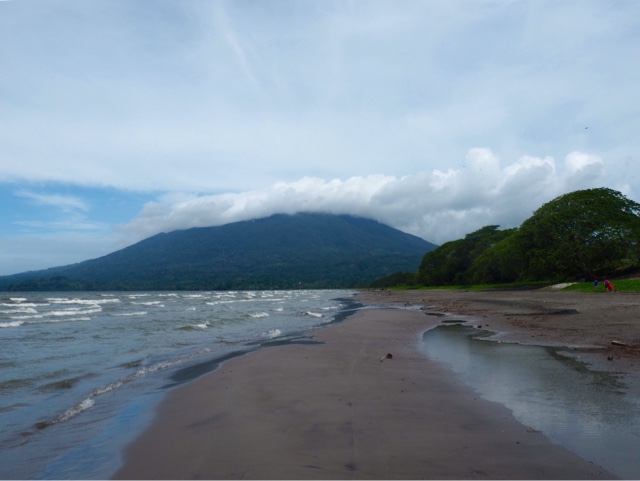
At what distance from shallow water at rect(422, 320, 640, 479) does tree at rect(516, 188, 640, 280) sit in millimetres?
39609

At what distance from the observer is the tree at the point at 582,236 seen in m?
44.6

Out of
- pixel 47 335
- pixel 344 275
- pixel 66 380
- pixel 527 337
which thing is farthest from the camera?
pixel 344 275

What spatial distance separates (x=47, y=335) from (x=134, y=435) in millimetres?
16662

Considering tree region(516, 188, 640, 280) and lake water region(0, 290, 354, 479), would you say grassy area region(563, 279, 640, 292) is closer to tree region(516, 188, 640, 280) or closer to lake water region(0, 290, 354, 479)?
tree region(516, 188, 640, 280)

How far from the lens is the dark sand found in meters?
4.53

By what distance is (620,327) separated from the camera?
14211mm

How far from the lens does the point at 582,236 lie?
46.1 metres

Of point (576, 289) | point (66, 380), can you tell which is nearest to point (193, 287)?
point (576, 289)

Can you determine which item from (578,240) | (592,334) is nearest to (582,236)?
(578,240)

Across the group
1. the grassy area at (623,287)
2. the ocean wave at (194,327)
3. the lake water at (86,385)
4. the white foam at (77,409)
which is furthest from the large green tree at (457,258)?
the white foam at (77,409)

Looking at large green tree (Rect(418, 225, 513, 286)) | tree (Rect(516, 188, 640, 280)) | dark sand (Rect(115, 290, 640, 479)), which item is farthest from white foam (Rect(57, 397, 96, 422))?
large green tree (Rect(418, 225, 513, 286))

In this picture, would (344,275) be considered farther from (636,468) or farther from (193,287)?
(636,468)

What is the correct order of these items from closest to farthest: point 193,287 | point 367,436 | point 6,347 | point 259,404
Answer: point 367,436 → point 259,404 → point 6,347 → point 193,287

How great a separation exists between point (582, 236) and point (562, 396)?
4594 cm
